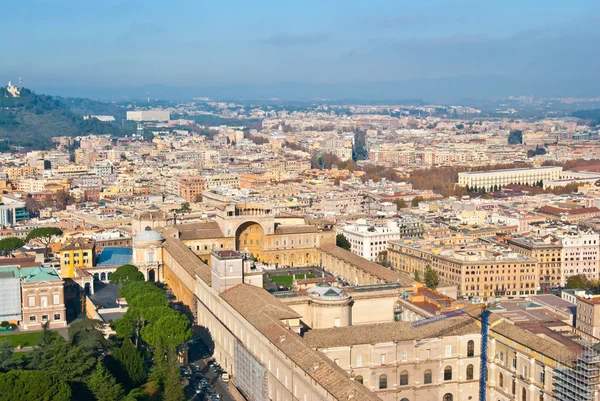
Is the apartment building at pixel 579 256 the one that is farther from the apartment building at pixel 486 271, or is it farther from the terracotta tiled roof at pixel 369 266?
the terracotta tiled roof at pixel 369 266

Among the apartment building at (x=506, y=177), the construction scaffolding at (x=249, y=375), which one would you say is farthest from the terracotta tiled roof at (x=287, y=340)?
the apartment building at (x=506, y=177)

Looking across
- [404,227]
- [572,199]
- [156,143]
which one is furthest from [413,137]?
[404,227]

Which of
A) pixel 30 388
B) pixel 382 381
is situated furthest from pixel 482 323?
pixel 30 388

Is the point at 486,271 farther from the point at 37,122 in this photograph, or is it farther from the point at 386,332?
the point at 37,122

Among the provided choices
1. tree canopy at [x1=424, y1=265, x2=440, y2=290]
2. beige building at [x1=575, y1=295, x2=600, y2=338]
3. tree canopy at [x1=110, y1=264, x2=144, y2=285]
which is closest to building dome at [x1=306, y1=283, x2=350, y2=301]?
beige building at [x1=575, y1=295, x2=600, y2=338]

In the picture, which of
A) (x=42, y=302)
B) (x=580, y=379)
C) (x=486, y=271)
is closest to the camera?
(x=580, y=379)

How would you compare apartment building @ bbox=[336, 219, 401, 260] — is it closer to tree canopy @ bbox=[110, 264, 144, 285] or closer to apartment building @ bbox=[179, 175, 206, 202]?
tree canopy @ bbox=[110, 264, 144, 285]
